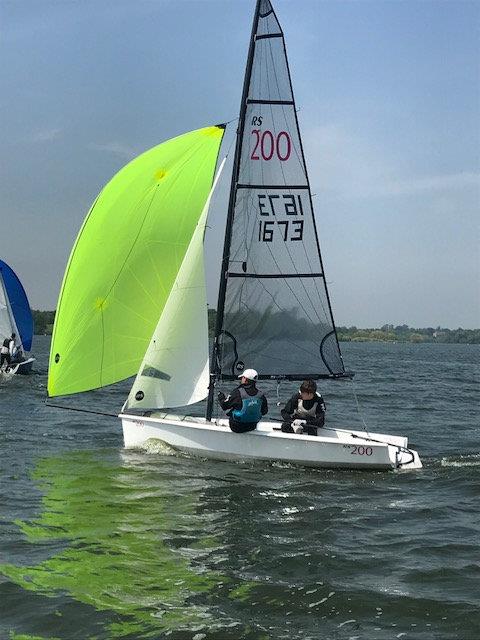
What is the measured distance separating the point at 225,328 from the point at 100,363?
204cm

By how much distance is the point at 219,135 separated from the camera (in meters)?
13.1

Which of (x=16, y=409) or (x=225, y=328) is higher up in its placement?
(x=225, y=328)

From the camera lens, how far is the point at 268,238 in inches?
494

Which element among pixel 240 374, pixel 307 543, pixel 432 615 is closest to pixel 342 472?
pixel 240 374

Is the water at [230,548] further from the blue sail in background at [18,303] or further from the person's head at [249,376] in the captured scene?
the blue sail in background at [18,303]

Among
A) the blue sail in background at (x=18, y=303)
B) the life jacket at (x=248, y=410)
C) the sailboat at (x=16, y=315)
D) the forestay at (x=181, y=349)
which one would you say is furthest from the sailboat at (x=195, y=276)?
the blue sail in background at (x=18, y=303)

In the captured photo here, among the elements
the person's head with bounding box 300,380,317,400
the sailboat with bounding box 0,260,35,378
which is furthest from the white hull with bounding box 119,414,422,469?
the sailboat with bounding box 0,260,35,378

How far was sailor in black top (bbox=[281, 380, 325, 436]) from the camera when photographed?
461 inches

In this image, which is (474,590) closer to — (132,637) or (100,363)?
(132,637)

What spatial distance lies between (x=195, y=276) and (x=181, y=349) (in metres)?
1.12

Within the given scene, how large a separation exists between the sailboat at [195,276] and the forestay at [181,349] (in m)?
0.02

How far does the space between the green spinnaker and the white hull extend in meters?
1.17

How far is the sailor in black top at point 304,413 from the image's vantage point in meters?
11.7

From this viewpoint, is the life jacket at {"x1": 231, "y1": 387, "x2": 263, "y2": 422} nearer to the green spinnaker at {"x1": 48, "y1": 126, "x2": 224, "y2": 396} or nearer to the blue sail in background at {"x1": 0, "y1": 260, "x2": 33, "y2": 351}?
the green spinnaker at {"x1": 48, "y1": 126, "x2": 224, "y2": 396}
